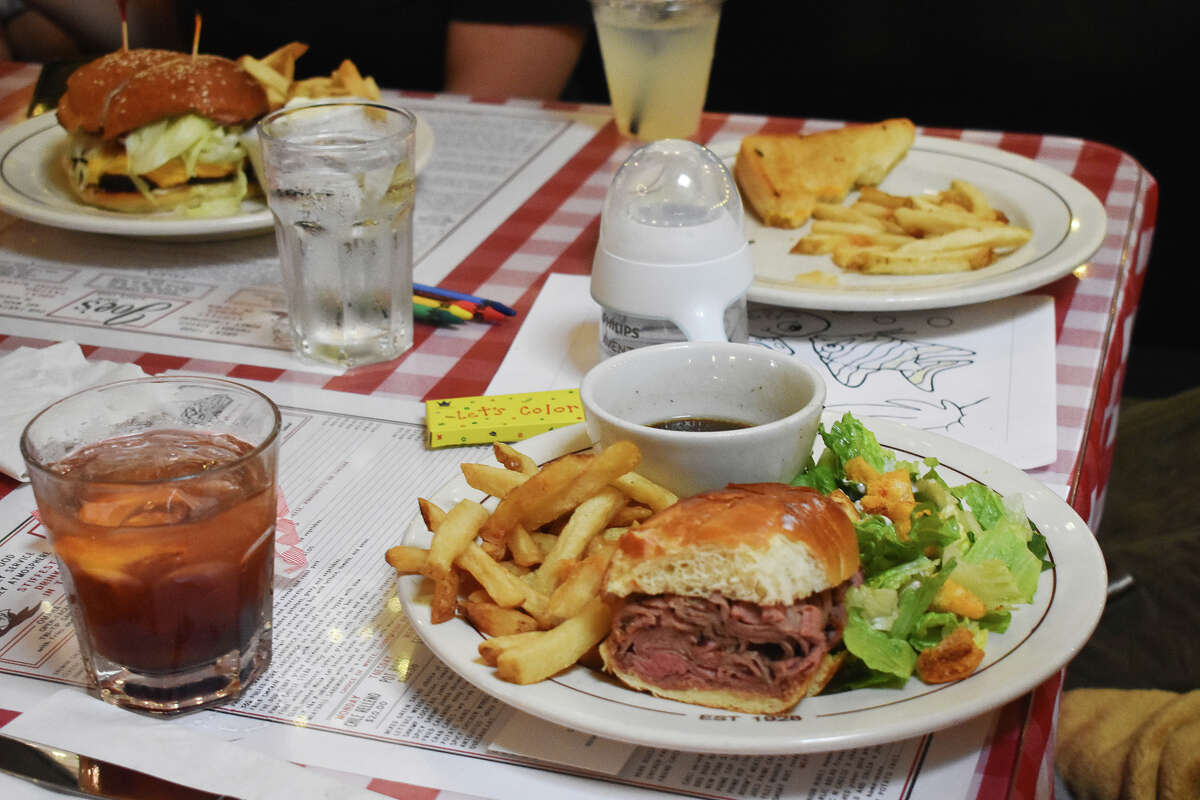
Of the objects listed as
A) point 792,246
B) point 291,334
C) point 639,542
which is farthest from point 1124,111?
point 639,542

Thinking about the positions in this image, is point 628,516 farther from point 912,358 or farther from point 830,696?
point 912,358

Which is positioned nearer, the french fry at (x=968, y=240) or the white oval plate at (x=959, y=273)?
the white oval plate at (x=959, y=273)

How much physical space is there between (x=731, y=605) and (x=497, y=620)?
0.64ft

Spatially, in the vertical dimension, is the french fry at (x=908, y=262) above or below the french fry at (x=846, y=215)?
above

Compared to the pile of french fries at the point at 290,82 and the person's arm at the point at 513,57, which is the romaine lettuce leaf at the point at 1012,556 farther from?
the person's arm at the point at 513,57

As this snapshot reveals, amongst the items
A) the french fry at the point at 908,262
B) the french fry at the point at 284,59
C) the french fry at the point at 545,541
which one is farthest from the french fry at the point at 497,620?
the french fry at the point at 284,59

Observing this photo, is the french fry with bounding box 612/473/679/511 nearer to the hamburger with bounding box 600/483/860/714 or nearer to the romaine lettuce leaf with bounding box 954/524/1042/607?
the hamburger with bounding box 600/483/860/714

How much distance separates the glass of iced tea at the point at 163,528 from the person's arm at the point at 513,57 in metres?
2.75

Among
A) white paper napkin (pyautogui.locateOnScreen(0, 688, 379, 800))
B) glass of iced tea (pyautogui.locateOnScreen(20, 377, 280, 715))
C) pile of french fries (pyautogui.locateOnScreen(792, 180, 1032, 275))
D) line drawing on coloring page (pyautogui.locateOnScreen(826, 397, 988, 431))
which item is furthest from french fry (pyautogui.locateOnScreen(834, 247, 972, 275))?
white paper napkin (pyautogui.locateOnScreen(0, 688, 379, 800))

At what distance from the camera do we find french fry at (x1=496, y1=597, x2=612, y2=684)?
902 mm

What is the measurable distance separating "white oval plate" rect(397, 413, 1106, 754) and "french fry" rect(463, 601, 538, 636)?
0.04 ft

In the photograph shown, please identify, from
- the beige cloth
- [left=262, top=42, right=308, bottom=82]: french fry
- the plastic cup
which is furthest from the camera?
the plastic cup

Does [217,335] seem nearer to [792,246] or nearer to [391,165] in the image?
[391,165]

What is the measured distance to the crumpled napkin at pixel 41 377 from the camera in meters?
1.46
